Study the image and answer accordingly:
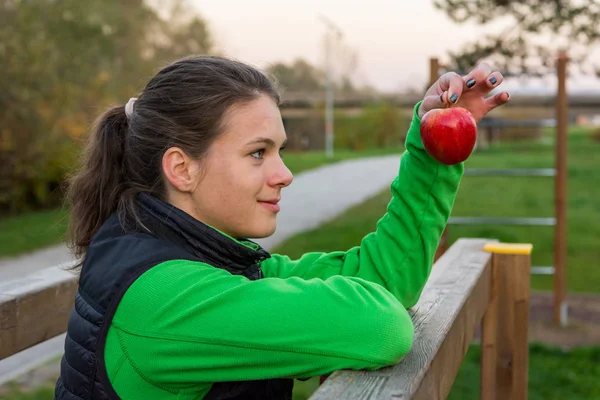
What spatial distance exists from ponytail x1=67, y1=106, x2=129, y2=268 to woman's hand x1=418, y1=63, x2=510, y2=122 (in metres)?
0.71

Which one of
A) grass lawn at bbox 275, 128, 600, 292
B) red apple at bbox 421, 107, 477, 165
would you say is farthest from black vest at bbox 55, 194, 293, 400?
grass lawn at bbox 275, 128, 600, 292

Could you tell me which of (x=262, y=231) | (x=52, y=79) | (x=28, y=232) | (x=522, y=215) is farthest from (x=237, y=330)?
(x=522, y=215)

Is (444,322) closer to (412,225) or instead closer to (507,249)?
(412,225)

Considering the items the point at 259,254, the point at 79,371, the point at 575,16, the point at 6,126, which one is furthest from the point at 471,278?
the point at 6,126

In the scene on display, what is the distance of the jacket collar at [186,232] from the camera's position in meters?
1.48

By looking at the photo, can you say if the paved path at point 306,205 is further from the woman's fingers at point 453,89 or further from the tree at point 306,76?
the tree at point 306,76

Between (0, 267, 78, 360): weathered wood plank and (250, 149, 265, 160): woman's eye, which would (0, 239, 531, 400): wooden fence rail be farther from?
(250, 149, 265, 160): woman's eye

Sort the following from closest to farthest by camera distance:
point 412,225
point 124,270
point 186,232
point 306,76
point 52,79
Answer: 1. point 124,270
2. point 186,232
3. point 412,225
4. point 52,79
5. point 306,76

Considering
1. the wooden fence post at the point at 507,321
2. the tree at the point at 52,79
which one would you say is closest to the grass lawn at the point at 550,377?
the wooden fence post at the point at 507,321

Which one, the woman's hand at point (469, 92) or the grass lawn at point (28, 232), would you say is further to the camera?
the grass lawn at point (28, 232)

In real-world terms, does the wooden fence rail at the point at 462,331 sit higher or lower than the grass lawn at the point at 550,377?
higher

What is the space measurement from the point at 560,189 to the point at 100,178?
4.68m

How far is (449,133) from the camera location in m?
1.60

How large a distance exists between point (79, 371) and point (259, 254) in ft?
1.41
